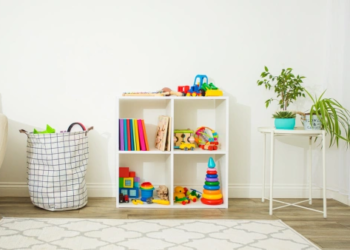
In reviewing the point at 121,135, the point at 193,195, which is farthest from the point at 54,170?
the point at 193,195

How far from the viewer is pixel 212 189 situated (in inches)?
100

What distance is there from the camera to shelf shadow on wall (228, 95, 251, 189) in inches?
112

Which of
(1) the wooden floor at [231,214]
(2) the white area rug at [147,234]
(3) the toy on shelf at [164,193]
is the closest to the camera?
(2) the white area rug at [147,234]

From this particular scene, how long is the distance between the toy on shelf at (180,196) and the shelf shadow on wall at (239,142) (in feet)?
1.38

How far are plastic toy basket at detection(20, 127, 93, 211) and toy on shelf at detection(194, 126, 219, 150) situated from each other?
0.87m

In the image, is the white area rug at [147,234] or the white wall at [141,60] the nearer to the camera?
the white area rug at [147,234]

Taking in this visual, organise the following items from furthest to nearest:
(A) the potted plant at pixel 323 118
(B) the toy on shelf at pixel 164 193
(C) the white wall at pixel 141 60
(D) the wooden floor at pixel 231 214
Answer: (C) the white wall at pixel 141 60 < (B) the toy on shelf at pixel 164 193 < (A) the potted plant at pixel 323 118 < (D) the wooden floor at pixel 231 214

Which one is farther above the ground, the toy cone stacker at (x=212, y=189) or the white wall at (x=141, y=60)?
the white wall at (x=141, y=60)

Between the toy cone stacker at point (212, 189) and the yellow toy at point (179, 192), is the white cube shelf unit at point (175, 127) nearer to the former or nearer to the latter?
the yellow toy at point (179, 192)

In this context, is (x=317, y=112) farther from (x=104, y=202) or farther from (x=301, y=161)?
(x=104, y=202)

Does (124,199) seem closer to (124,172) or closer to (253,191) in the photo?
(124,172)

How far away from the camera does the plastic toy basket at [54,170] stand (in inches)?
92.1

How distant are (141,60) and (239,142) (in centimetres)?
100

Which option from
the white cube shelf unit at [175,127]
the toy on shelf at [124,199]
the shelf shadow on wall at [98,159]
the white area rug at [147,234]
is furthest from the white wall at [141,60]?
the white area rug at [147,234]
